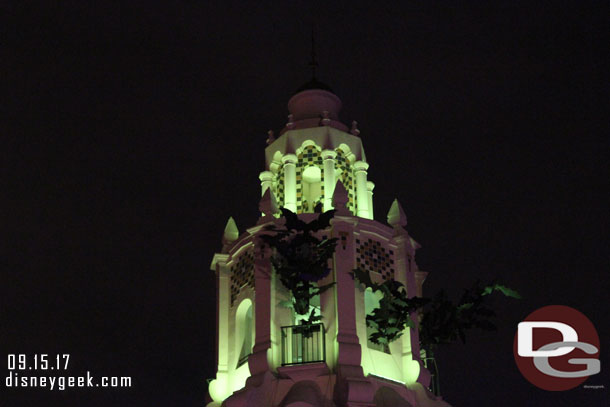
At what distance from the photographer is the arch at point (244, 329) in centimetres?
3144

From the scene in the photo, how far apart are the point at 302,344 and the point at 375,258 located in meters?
3.22

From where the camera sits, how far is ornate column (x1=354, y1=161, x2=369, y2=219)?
32.7 m

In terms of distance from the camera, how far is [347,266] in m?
30.4

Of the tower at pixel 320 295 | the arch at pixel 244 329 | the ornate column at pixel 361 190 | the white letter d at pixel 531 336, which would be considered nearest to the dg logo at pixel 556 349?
the white letter d at pixel 531 336

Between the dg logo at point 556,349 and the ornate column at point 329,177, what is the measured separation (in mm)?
6026

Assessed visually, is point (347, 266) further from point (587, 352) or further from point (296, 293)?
point (587, 352)

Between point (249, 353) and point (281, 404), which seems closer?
point (281, 404)

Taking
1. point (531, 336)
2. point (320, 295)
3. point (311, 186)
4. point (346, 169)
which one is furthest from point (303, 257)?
point (531, 336)

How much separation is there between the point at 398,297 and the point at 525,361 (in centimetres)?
434

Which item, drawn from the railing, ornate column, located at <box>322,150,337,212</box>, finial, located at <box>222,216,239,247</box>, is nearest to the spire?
finial, located at <box>222,216,239,247</box>

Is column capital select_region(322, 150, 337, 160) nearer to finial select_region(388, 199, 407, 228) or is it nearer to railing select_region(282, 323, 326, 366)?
finial select_region(388, 199, 407, 228)

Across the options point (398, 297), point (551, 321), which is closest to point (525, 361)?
point (551, 321)

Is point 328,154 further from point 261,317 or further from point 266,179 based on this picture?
point 261,317

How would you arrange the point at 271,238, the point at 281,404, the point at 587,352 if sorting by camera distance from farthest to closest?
the point at 587,352
the point at 271,238
the point at 281,404
